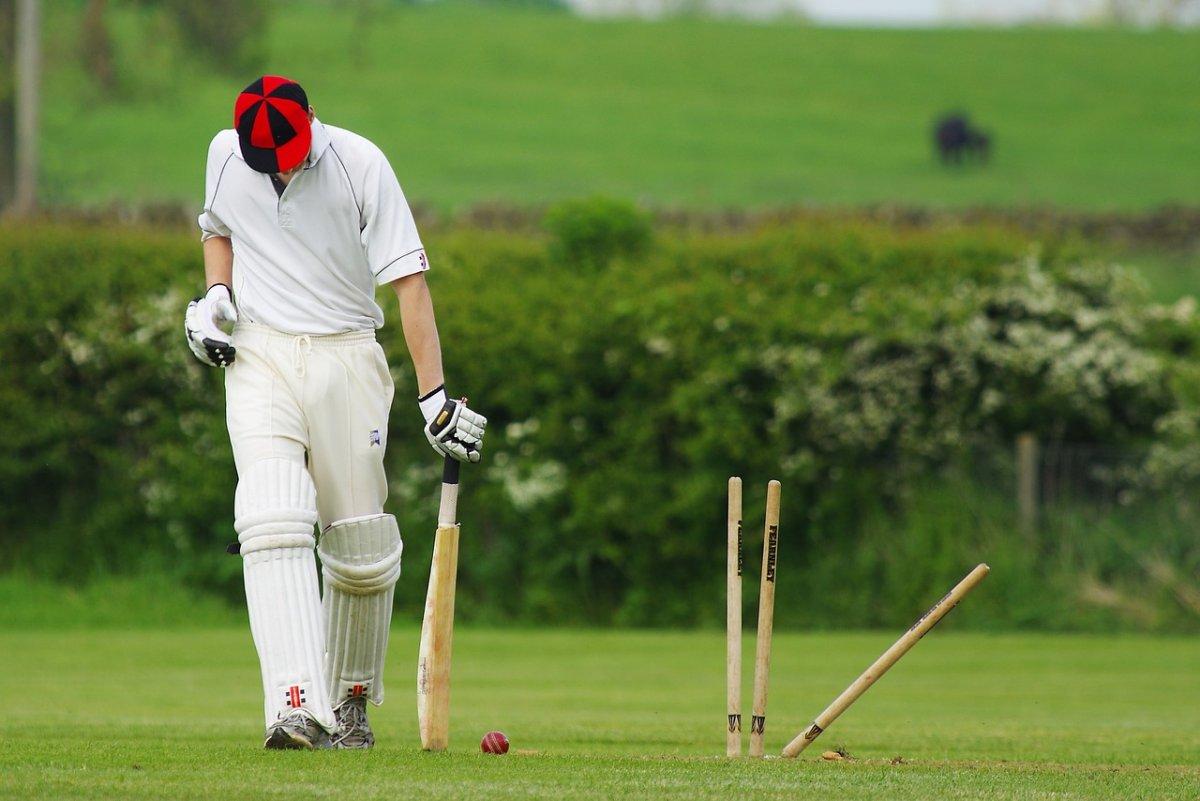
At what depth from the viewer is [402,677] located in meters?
10.8

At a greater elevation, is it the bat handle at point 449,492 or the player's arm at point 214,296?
the player's arm at point 214,296

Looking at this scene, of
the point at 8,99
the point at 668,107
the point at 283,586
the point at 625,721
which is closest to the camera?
the point at 283,586

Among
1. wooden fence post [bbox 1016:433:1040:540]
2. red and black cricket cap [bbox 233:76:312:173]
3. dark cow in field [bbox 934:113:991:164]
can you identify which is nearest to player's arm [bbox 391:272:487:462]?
red and black cricket cap [bbox 233:76:312:173]

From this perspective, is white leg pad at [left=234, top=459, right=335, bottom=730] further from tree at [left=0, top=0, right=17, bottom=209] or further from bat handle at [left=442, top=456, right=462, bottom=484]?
tree at [left=0, top=0, right=17, bottom=209]

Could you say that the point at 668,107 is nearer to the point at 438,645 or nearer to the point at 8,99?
the point at 8,99

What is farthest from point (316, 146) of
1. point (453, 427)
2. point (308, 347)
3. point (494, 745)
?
point (494, 745)

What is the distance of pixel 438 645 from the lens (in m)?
5.63

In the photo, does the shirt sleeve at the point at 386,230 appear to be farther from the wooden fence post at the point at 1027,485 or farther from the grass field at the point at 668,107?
the grass field at the point at 668,107

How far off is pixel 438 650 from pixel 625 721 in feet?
8.21

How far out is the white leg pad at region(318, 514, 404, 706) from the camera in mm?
5820

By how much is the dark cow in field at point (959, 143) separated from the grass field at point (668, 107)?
50cm

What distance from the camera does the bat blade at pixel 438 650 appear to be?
5586 mm

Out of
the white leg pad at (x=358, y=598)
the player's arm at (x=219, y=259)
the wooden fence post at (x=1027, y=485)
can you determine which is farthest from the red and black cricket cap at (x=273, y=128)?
the wooden fence post at (x=1027, y=485)

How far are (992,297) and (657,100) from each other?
3108cm
